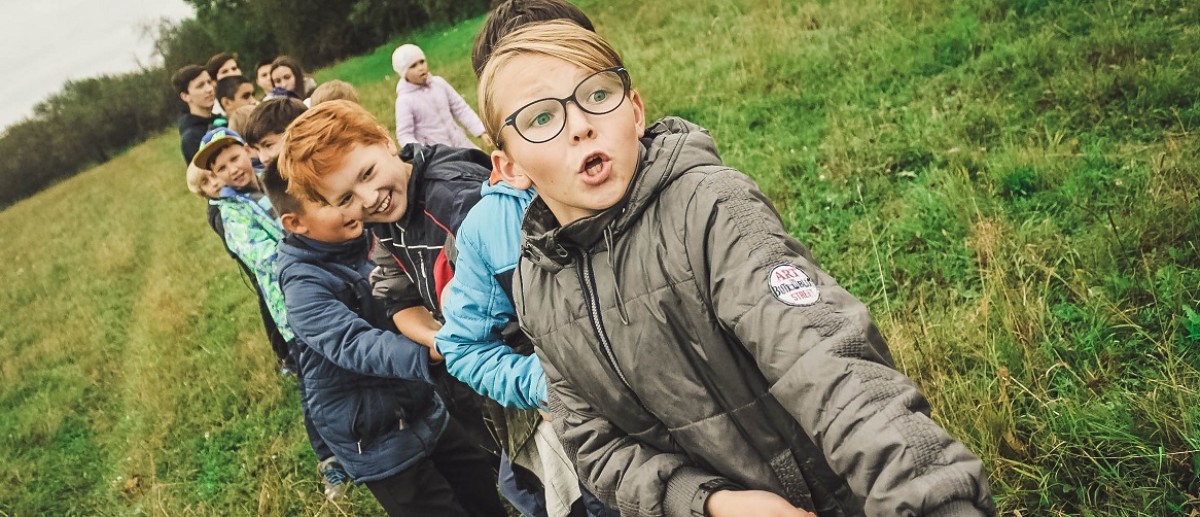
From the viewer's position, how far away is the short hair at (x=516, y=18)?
2354 millimetres

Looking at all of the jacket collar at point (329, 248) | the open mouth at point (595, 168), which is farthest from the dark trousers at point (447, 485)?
the open mouth at point (595, 168)

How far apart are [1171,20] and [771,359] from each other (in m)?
5.02

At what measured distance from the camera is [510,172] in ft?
5.58

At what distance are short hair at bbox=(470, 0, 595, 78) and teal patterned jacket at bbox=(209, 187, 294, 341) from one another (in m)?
1.88

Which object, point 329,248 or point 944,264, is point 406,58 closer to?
point 329,248

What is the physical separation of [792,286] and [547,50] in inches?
30.9

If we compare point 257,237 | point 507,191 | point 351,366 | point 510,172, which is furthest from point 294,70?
point 510,172

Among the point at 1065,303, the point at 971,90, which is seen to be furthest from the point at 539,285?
the point at 971,90

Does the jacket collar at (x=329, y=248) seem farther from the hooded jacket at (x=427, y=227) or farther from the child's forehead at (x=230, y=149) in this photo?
the child's forehead at (x=230, y=149)

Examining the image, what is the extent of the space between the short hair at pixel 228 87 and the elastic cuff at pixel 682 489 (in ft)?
21.5

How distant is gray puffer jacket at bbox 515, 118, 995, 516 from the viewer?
101 centimetres

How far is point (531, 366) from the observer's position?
2039 mm

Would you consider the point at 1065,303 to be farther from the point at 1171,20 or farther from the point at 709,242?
the point at 1171,20

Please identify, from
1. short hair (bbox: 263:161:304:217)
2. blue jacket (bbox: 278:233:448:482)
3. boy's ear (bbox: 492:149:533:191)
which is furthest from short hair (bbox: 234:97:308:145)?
boy's ear (bbox: 492:149:533:191)
